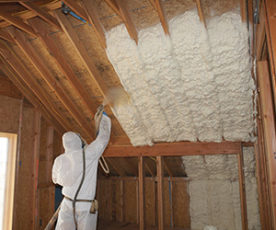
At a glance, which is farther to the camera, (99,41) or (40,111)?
(40,111)

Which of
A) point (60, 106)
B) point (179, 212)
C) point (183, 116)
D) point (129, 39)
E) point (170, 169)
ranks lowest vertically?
point (179, 212)

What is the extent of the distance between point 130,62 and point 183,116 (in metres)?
0.95

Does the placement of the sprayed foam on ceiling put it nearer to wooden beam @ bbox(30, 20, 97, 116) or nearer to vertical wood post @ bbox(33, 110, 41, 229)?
wooden beam @ bbox(30, 20, 97, 116)

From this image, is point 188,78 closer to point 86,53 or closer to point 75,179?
point 86,53

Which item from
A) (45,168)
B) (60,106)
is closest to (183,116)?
(60,106)

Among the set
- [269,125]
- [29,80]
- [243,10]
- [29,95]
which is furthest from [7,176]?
[243,10]

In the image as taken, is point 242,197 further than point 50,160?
No

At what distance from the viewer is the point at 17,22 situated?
2762 mm

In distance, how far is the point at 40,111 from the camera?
4.32 metres

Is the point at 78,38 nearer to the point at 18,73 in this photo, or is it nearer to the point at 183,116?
the point at 18,73

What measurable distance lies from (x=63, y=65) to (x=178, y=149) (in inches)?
73.0

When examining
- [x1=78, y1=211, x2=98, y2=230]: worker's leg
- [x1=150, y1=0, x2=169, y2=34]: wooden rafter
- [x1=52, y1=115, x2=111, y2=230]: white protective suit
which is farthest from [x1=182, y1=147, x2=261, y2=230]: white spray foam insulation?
[x1=150, y1=0, x2=169, y2=34]: wooden rafter

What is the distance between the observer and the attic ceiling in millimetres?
2422

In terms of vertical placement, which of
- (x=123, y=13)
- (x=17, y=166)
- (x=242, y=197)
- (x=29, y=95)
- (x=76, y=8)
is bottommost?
(x=242, y=197)
